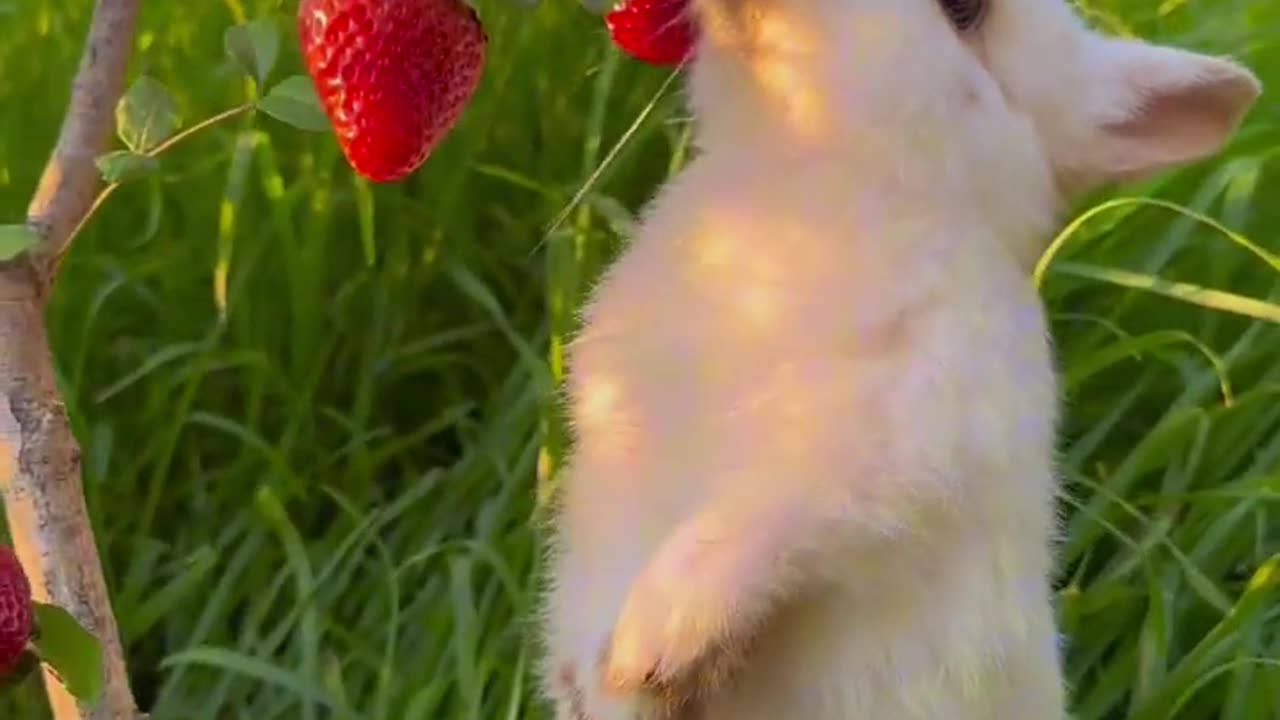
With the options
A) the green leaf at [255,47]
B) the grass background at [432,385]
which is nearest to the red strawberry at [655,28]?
the green leaf at [255,47]

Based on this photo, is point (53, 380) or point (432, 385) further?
point (432, 385)

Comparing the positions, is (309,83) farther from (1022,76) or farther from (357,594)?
(357,594)

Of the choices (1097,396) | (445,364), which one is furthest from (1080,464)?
(445,364)

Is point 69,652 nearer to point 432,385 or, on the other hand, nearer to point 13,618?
point 13,618

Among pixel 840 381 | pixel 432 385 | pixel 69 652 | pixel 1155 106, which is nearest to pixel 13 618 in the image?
pixel 69 652

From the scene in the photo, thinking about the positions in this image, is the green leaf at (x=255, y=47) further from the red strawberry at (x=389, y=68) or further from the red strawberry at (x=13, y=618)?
the red strawberry at (x=13, y=618)

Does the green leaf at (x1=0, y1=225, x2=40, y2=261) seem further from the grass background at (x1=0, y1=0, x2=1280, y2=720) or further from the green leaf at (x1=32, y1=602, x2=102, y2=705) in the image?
the grass background at (x1=0, y1=0, x2=1280, y2=720)

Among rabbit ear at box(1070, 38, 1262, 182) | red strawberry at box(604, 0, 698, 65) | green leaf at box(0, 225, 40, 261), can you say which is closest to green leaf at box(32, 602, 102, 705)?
green leaf at box(0, 225, 40, 261)
